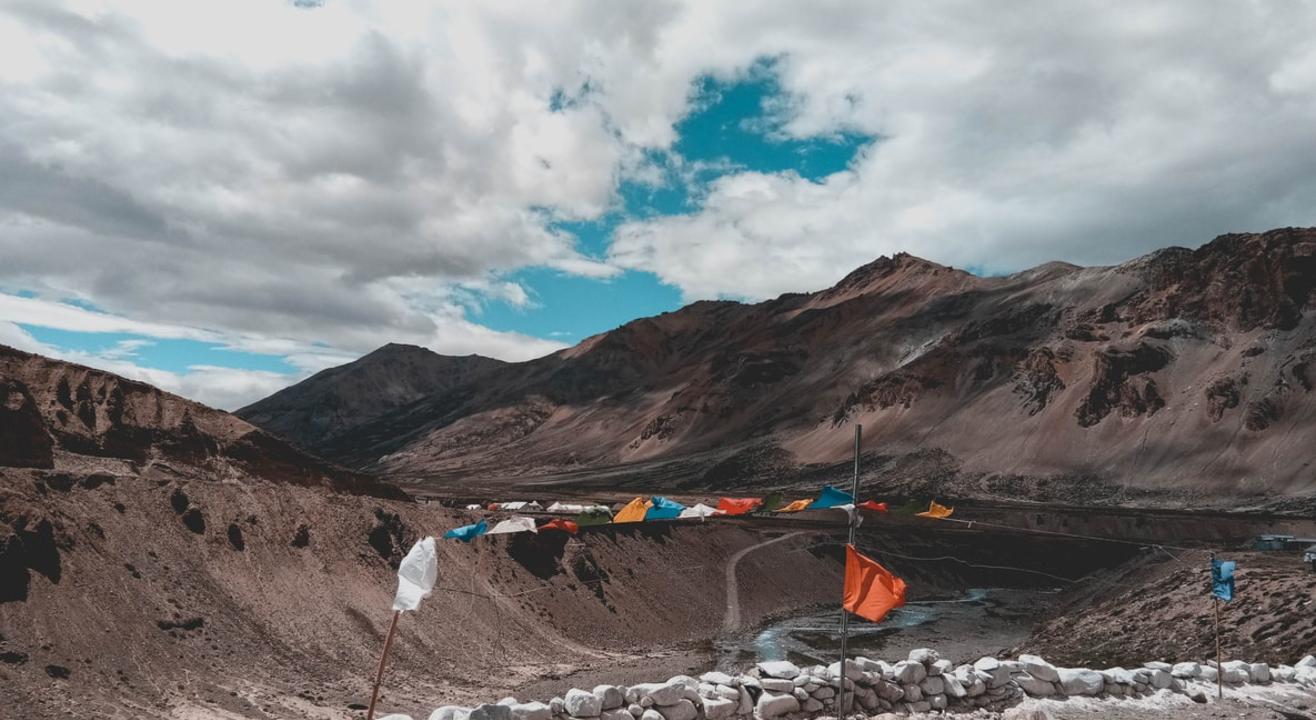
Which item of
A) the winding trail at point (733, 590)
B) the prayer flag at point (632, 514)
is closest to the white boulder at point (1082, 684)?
the prayer flag at point (632, 514)

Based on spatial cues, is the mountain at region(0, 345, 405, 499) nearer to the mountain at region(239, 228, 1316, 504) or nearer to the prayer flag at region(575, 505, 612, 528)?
Answer: the prayer flag at region(575, 505, 612, 528)

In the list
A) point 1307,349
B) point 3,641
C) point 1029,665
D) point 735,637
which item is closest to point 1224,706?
point 1029,665

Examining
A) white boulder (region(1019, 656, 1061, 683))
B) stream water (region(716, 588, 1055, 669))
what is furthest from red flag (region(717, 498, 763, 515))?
white boulder (region(1019, 656, 1061, 683))

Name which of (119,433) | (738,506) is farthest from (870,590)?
(119,433)

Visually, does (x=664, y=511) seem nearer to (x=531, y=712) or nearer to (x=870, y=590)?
(x=870, y=590)

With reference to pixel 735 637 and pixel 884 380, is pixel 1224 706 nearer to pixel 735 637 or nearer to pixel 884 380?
pixel 735 637

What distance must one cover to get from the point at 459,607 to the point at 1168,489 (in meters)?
85.2

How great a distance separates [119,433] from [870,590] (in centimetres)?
3160

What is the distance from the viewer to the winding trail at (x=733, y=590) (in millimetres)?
36066

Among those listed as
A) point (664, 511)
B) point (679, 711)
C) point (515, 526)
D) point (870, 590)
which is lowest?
point (679, 711)

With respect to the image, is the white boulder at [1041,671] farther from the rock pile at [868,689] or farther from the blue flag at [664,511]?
the blue flag at [664,511]

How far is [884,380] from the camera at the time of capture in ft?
443

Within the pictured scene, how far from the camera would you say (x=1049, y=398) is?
114 metres

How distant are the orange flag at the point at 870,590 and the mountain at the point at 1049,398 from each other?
281ft
